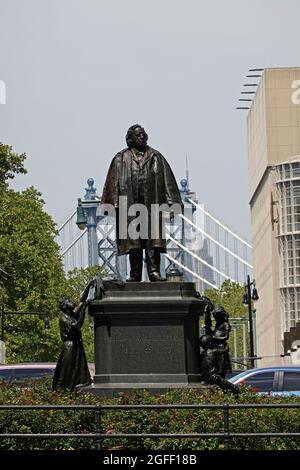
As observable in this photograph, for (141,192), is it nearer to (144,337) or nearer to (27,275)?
(144,337)

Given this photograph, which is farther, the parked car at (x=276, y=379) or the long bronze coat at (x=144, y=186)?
the parked car at (x=276, y=379)

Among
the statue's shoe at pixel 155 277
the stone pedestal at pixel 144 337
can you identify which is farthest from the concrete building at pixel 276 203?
the stone pedestal at pixel 144 337

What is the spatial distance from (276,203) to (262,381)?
78.7 metres

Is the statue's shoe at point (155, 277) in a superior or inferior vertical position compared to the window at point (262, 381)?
superior

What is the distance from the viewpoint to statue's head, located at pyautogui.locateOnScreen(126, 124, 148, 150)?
24641 mm

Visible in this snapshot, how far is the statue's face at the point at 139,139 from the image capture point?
2464 centimetres

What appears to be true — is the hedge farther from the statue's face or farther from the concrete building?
the concrete building

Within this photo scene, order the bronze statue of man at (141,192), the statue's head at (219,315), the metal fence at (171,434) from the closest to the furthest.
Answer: the metal fence at (171,434)
the bronze statue of man at (141,192)
the statue's head at (219,315)

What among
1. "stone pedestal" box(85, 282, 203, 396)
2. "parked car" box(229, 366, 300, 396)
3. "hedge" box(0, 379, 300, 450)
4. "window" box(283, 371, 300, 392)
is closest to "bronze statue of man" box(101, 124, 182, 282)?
"stone pedestal" box(85, 282, 203, 396)

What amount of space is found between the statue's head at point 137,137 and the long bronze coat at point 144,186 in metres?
0.18

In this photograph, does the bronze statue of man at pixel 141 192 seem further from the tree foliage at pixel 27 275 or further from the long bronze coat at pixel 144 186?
the tree foliage at pixel 27 275

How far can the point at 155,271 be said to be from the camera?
2403cm

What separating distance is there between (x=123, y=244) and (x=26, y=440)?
5412 mm

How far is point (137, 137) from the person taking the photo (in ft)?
80.8
